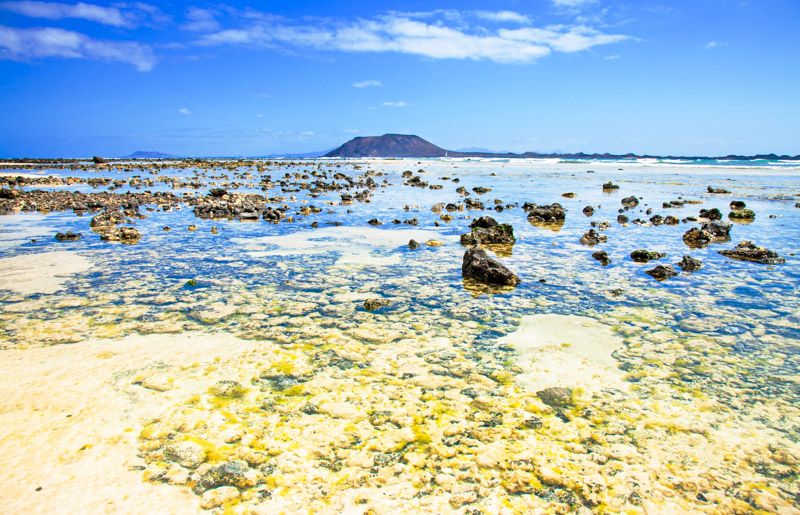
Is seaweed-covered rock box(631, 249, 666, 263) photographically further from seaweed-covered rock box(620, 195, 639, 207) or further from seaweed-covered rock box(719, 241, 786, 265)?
seaweed-covered rock box(620, 195, 639, 207)

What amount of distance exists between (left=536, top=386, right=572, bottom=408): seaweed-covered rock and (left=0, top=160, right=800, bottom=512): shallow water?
0.33ft

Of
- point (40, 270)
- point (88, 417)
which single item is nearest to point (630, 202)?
point (40, 270)

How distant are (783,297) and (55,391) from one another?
479 inches

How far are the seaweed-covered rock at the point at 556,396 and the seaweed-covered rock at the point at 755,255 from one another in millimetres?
9948

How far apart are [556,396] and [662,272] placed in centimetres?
673

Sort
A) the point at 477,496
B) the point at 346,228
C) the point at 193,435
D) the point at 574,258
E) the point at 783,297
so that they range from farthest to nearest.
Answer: the point at 346,228 < the point at 574,258 < the point at 783,297 < the point at 193,435 < the point at 477,496

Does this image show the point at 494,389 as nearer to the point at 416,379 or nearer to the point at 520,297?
the point at 416,379

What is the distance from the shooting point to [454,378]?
578 cm

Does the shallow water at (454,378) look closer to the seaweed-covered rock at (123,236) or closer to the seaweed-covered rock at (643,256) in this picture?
the seaweed-covered rock at (643,256)

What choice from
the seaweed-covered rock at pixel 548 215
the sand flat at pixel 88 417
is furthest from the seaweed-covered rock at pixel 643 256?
the sand flat at pixel 88 417

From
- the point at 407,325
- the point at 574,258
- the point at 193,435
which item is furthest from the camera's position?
the point at 574,258

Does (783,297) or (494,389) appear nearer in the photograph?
(494,389)

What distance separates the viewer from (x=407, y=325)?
752 centimetres

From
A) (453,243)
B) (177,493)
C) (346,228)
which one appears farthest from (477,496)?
(346,228)
